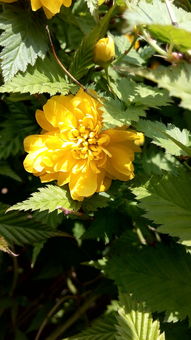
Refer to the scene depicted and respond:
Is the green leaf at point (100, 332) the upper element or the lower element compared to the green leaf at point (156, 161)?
lower

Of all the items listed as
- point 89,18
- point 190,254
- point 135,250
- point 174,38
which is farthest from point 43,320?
point 174,38

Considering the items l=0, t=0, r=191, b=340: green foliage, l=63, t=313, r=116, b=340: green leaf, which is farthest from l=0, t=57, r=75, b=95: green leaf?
l=63, t=313, r=116, b=340: green leaf

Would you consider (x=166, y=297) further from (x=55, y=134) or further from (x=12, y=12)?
(x=12, y=12)

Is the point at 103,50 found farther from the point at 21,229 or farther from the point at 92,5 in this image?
the point at 21,229

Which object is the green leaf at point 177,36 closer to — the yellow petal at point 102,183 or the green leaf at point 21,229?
the yellow petal at point 102,183

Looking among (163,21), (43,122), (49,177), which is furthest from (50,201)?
(163,21)

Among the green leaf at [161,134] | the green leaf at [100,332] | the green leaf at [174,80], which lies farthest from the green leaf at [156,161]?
the green leaf at [174,80]

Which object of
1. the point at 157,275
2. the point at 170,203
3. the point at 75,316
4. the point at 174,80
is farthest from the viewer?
the point at 75,316

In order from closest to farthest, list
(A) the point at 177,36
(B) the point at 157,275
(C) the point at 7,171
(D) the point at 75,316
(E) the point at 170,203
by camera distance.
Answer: (A) the point at 177,36 < (E) the point at 170,203 < (B) the point at 157,275 < (C) the point at 7,171 < (D) the point at 75,316
